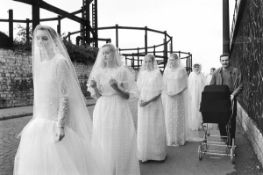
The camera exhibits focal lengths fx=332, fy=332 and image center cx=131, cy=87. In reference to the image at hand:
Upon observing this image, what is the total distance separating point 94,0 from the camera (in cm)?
2378

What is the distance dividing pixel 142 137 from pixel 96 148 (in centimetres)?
250

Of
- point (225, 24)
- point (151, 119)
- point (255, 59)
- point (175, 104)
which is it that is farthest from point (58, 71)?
point (225, 24)

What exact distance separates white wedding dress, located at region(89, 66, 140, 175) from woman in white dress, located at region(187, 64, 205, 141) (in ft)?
19.6

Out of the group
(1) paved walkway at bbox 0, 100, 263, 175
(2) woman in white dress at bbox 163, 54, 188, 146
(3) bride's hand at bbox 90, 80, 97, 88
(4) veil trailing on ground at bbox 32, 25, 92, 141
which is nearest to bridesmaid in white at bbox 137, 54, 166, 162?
(1) paved walkway at bbox 0, 100, 263, 175

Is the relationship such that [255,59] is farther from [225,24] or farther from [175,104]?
[225,24]

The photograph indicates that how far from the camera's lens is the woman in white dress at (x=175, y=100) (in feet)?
26.7

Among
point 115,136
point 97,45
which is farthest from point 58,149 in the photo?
point 97,45

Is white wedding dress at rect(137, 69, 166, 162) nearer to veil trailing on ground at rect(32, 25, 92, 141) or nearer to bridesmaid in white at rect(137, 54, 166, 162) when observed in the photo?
bridesmaid in white at rect(137, 54, 166, 162)

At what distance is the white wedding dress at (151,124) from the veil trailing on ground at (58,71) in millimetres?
2791

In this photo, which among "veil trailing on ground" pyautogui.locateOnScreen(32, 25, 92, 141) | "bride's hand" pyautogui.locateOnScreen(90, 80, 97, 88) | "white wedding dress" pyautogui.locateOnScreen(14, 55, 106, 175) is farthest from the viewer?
"bride's hand" pyautogui.locateOnScreen(90, 80, 97, 88)

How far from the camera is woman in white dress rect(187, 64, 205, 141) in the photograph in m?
11.0

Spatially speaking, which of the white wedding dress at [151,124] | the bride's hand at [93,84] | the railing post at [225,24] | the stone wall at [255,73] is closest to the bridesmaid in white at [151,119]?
the white wedding dress at [151,124]

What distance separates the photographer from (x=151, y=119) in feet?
21.6

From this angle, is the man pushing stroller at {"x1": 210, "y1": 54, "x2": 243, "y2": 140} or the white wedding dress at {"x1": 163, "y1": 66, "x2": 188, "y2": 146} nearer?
the man pushing stroller at {"x1": 210, "y1": 54, "x2": 243, "y2": 140}
